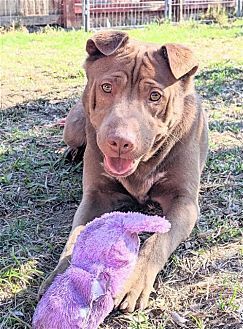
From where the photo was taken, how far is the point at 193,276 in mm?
2811

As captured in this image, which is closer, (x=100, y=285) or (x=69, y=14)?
(x=100, y=285)

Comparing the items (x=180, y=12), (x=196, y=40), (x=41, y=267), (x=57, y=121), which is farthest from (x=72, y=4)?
(x=41, y=267)

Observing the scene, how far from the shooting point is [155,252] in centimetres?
271

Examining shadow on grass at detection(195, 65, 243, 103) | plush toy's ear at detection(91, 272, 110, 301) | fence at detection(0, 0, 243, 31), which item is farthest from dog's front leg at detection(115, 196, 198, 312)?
fence at detection(0, 0, 243, 31)

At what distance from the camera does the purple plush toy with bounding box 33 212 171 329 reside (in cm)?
221

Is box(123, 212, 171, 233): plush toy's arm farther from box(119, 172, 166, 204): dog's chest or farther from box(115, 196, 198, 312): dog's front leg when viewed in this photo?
box(119, 172, 166, 204): dog's chest

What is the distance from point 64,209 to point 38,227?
31 cm

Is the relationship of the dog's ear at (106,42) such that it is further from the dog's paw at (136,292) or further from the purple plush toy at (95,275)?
the dog's paw at (136,292)

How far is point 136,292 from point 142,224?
0.93 feet

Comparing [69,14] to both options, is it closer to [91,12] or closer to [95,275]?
[91,12]

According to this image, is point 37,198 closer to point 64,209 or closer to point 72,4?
point 64,209

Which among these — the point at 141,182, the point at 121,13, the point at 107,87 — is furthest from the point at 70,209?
the point at 121,13

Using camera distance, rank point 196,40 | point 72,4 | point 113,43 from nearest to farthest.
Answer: point 113,43 < point 196,40 < point 72,4

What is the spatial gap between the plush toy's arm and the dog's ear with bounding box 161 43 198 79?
0.89 m
